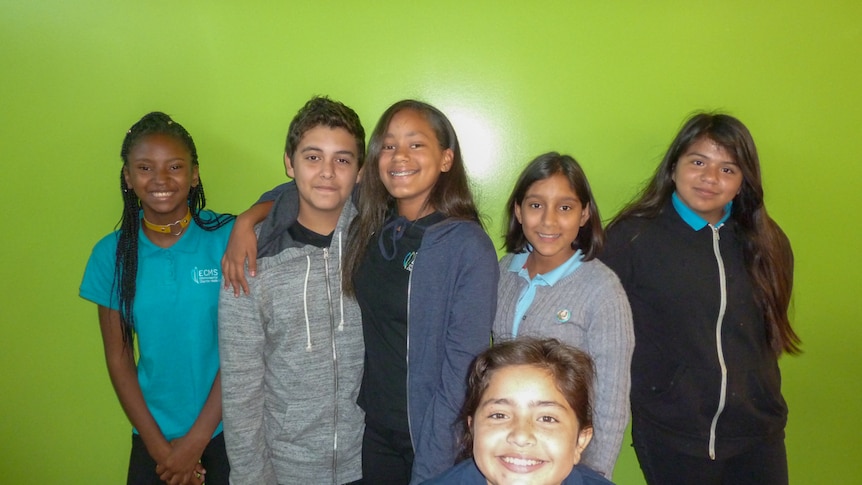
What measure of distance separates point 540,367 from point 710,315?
70 cm

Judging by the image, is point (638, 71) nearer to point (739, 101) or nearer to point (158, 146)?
point (739, 101)

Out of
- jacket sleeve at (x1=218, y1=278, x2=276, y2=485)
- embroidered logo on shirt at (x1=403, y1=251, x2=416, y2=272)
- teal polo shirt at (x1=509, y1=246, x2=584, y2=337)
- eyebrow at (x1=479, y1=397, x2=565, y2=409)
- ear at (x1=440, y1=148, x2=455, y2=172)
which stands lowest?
jacket sleeve at (x1=218, y1=278, x2=276, y2=485)

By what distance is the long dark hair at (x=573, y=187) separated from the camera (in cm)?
143

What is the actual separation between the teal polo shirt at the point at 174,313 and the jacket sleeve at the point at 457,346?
2.49 ft

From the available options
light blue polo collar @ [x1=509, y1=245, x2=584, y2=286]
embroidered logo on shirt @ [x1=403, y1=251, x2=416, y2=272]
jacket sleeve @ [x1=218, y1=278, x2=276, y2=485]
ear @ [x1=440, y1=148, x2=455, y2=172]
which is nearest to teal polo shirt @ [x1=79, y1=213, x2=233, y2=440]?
jacket sleeve @ [x1=218, y1=278, x2=276, y2=485]

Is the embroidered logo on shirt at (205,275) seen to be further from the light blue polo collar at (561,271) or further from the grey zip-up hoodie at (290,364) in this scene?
the light blue polo collar at (561,271)

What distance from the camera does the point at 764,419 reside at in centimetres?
150

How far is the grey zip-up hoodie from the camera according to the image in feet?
4.51

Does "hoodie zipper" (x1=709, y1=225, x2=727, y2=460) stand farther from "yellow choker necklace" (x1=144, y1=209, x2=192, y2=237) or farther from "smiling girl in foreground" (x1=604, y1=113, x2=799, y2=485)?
"yellow choker necklace" (x1=144, y1=209, x2=192, y2=237)

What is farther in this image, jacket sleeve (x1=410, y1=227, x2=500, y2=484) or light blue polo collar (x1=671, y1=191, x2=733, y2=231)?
light blue polo collar (x1=671, y1=191, x2=733, y2=231)

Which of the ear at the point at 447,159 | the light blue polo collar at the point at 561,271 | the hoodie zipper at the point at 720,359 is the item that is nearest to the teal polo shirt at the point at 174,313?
the ear at the point at 447,159

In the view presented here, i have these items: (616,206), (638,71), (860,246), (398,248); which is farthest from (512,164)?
(860,246)

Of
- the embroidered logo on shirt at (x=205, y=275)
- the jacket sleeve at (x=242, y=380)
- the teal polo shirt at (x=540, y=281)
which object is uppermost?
the teal polo shirt at (x=540, y=281)

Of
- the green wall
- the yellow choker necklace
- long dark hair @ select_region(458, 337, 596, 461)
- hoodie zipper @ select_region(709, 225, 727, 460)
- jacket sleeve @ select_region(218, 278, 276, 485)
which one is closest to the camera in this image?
long dark hair @ select_region(458, 337, 596, 461)
